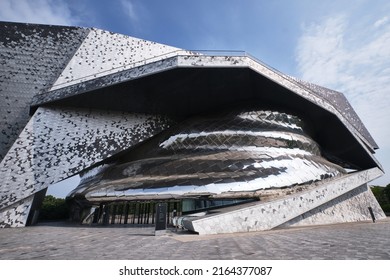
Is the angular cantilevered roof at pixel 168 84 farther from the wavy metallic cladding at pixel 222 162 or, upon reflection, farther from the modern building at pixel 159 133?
the wavy metallic cladding at pixel 222 162

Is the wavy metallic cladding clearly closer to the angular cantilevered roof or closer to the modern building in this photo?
the modern building

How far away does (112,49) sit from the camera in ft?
77.8

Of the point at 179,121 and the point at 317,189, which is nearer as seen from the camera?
the point at 317,189

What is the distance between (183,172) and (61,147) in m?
9.16

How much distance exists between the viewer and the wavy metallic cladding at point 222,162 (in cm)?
1583

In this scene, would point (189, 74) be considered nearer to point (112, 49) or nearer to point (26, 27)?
point (112, 49)

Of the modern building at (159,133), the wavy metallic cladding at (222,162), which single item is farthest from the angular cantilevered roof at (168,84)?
the wavy metallic cladding at (222,162)

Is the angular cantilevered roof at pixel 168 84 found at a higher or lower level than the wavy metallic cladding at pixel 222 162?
higher

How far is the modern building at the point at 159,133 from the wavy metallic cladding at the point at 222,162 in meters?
0.09

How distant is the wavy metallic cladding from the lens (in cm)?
1583

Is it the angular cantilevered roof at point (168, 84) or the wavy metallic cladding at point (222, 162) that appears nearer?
the wavy metallic cladding at point (222, 162)

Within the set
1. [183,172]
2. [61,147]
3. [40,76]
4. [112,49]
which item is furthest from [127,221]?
[112,49]

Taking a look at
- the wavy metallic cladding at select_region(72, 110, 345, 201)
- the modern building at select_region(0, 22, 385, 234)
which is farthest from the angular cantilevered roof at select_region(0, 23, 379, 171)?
the wavy metallic cladding at select_region(72, 110, 345, 201)

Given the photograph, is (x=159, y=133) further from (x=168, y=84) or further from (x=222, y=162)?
(x=222, y=162)
